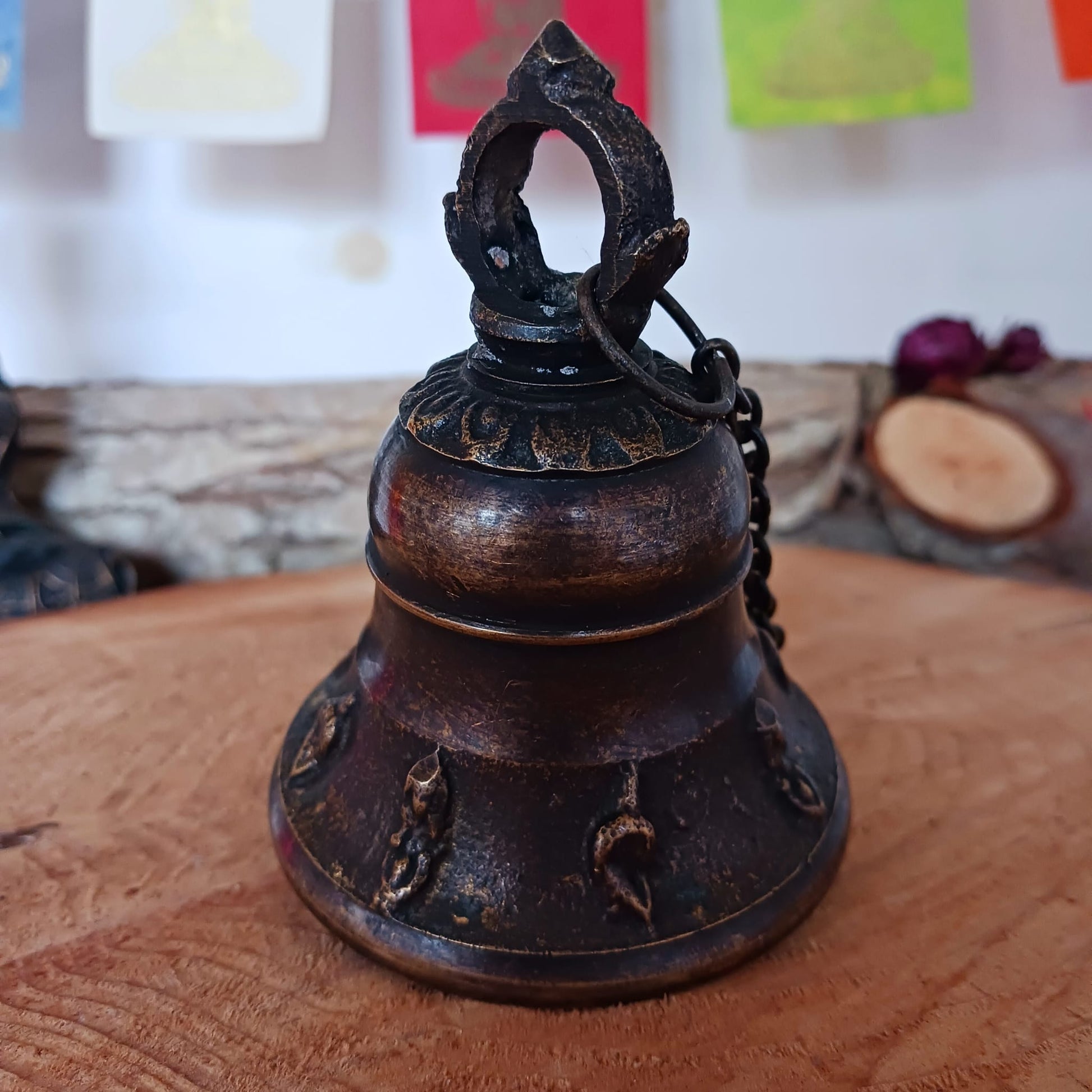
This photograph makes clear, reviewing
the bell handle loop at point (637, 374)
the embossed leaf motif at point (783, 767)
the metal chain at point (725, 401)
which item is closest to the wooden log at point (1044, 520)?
the metal chain at point (725, 401)

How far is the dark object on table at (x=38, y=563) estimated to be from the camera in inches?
60.3

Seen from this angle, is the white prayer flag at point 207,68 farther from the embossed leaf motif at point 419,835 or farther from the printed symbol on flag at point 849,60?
the embossed leaf motif at point 419,835

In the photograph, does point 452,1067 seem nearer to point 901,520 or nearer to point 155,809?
point 155,809

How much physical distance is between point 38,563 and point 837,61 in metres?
1.33

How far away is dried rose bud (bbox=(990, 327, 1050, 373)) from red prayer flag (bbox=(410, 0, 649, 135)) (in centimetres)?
77

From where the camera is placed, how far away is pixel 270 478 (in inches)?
69.6

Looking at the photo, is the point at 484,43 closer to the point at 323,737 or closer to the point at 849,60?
the point at 849,60

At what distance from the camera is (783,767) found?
37.4 inches

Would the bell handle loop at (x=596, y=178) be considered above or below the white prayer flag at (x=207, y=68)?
below

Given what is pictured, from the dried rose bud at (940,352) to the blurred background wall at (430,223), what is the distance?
0.45ft

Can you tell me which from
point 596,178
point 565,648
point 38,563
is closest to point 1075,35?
point 596,178

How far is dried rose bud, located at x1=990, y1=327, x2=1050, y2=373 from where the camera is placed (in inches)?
73.1

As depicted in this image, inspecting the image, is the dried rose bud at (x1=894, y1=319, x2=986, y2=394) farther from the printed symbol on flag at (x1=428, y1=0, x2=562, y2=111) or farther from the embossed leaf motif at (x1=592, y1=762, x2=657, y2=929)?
the embossed leaf motif at (x1=592, y1=762, x2=657, y2=929)

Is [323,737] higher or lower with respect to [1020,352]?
lower
